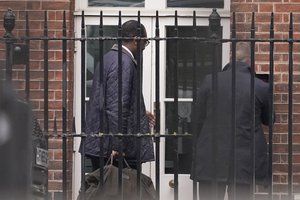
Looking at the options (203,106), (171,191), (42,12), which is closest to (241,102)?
(203,106)

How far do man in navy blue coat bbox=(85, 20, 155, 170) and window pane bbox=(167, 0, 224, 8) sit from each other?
4.76 feet

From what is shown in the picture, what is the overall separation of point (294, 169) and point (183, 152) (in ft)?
3.45

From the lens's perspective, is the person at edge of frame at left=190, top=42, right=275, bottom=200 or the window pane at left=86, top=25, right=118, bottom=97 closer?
the person at edge of frame at left=190, top=42, right=275, bottom=200

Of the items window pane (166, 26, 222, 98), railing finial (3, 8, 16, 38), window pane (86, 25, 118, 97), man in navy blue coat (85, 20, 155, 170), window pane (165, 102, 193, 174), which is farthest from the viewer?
window pane (86, 25, 118, 97)

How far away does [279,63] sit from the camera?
8.07m

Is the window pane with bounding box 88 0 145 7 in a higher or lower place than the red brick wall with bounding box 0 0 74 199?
higher

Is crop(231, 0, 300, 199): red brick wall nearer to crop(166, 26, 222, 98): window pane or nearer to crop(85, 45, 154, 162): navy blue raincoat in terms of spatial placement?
crop(166, 26, 222, 98): window pane

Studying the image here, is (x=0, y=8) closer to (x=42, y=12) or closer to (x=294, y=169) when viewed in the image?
(x=42, y=12)

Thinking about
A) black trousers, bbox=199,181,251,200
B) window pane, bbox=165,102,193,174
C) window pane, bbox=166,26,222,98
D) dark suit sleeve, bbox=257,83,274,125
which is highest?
window pane, bbox=166,26,222,98

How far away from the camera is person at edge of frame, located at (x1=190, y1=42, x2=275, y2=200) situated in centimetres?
680

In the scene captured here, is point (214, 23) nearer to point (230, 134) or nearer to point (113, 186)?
point (230, 134)

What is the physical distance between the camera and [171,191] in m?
8.48

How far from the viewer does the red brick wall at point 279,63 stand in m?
8.02

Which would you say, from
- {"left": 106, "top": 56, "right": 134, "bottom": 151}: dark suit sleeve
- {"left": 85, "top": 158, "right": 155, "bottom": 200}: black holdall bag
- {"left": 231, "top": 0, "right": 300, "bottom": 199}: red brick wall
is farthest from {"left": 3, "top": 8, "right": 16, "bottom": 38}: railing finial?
{"left": 231, "top": 0, "right": 300, "bottom": 199}: red brick wall
